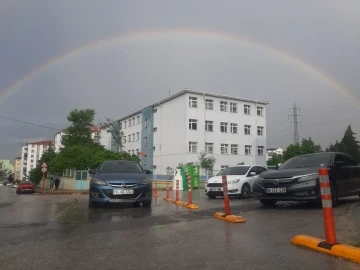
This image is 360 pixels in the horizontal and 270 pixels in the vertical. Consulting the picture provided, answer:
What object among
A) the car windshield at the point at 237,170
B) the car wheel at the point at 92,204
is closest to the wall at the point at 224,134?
the car windshield at the point at 237,170

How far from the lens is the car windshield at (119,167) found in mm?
10781

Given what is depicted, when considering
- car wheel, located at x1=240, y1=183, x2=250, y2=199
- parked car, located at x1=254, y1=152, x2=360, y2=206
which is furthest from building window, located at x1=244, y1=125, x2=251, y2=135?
parked car, located at x1=254, y1=152, x2=360, y2=206

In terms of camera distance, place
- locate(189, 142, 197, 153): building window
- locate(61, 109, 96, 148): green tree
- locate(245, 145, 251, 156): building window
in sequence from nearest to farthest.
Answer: locate(189, 142, 197, 153): building window
locate(245, 145, 251, 156): building window
locate(61, 109, 96, 148): green tree

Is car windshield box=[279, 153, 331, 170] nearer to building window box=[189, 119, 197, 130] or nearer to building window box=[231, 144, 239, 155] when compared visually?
building window box=[189, 119, 197, 130]

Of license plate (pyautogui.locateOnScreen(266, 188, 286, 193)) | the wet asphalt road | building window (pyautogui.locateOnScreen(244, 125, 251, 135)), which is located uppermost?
building window (pyautogui.locateOnScreen(244, 125, 251, 135))

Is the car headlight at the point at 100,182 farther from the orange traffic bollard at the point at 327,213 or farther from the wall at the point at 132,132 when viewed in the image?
the wall at the point at 132,132

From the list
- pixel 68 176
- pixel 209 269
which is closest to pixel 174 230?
pixel 209 269

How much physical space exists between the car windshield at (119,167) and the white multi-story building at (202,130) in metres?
36.4

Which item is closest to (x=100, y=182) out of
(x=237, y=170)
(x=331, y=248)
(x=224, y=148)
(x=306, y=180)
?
(x=306, y=180)

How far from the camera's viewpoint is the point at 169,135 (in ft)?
171

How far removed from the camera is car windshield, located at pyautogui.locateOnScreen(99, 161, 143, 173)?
1078 cm

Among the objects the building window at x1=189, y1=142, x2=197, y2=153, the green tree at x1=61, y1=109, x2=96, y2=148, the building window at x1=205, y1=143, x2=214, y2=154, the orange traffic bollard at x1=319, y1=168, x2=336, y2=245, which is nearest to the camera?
the orange traffic bollard at x1=319, y1=168, x2=336, y2=245

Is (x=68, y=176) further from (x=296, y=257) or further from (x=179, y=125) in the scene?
(x=296, y=257)

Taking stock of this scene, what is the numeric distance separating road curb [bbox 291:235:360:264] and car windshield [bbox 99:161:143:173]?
6.64 metres
